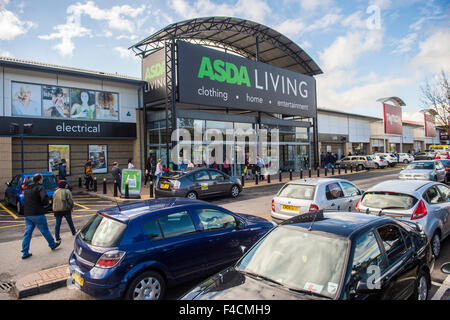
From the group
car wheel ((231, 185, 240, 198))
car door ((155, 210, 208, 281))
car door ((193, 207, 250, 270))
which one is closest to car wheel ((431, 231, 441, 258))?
car door ((193, 207, 250, 270))

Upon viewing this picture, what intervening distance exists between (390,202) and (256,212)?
4899 millimetres

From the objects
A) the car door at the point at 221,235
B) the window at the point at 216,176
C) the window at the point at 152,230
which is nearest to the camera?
the window at the point at 152,230

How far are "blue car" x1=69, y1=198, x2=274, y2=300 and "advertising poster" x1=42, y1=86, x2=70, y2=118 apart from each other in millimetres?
16098

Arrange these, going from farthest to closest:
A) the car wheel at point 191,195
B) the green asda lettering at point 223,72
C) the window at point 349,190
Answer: the green asda lettering at point 223,72 < the car wheel at point 191,195 < the window at point 349,190

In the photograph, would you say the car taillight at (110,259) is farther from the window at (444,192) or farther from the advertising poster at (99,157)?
the advertising poster at (99,157)

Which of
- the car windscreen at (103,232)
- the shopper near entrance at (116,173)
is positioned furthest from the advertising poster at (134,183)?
the car windscreen at (103,232)

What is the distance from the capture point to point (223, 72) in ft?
70.6

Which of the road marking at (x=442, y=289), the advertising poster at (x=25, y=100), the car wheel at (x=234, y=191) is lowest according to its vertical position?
the road marking at (x=442, y=289)

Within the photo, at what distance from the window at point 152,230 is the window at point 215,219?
0.80 metres

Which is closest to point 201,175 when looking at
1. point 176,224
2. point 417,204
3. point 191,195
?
point 191,195

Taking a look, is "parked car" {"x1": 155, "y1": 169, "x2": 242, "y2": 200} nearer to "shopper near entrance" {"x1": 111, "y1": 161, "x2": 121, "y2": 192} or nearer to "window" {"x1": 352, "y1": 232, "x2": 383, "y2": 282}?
"shopper near entrance" {"x1": 111, "y1": 161, "x2": 121, "y2": 192}

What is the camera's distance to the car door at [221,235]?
4.86 metres
